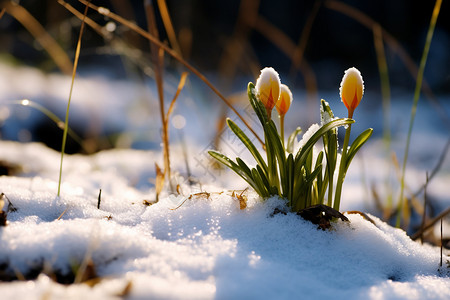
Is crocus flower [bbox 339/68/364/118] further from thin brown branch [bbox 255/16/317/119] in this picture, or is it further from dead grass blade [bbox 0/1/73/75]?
dead grass blade [bbox 0/1/73/75]

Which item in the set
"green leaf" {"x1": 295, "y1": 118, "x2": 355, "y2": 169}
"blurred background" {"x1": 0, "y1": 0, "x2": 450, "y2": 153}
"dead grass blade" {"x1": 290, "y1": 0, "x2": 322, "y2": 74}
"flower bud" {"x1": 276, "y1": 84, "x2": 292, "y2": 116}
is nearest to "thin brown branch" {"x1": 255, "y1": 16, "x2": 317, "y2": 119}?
"dead grass blade" {"x1": 290, "y1": 0, "x2": 322, "y2": 74}

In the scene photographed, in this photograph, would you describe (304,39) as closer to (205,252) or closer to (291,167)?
(291,167)

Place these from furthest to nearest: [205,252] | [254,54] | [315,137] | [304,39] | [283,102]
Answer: [254,54]
[304,39]
[283,102]
[315,137]
[205,252]

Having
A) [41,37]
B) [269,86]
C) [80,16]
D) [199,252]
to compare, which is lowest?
[199,252]

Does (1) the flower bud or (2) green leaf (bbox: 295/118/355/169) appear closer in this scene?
(2) green leaf (bbox: 295/118/355/169)

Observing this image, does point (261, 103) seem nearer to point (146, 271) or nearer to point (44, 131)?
point (146, 271)

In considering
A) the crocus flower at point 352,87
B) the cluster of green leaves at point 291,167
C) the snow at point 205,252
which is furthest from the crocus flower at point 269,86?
the snow at point 205,252

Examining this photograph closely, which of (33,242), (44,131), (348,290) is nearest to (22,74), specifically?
(44,131)

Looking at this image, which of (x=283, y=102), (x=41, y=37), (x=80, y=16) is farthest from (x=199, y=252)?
(x=41, y=37)
